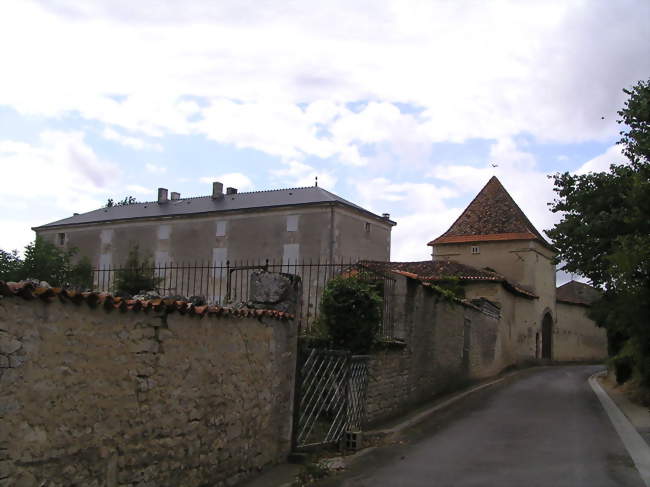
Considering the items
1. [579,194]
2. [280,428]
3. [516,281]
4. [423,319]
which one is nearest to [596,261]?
[579,194]

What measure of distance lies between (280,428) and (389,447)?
8.19ft

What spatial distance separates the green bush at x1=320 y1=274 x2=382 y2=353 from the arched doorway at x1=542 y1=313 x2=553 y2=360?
29409mm

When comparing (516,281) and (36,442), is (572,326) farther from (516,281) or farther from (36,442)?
(36,442)

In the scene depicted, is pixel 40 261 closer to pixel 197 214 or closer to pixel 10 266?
pixel 10 266

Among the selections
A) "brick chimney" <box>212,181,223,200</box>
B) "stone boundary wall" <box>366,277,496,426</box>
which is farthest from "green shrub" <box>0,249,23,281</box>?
"stone boundary wall" <box>366,277,496,426</box>

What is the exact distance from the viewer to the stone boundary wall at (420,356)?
12340 mm

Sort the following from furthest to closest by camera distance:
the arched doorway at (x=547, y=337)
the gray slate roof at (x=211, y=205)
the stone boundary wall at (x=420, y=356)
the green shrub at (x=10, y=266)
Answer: the gray slate roof at (x=211, y=205) → the arched doorway at (x=547, y=337) → the green shrub at (x=10, y=266) → the stone boundary wall at (x=420, y=356)

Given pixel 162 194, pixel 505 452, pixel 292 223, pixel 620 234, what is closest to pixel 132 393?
pixel 505 452

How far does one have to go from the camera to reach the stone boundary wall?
12.3 m

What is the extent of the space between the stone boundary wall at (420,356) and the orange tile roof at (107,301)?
504cm

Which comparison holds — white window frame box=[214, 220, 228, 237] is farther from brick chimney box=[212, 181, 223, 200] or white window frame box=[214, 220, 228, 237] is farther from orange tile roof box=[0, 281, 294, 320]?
orange tile roof box=[0, 281, 294, 320]

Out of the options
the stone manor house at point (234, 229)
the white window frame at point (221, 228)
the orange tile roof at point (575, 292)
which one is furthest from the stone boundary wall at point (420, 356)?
the orange tile roof at point (575, 292)

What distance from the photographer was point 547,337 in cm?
3919

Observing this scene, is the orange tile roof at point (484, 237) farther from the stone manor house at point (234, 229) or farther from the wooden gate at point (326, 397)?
the wooden gate at point (326, 397)
